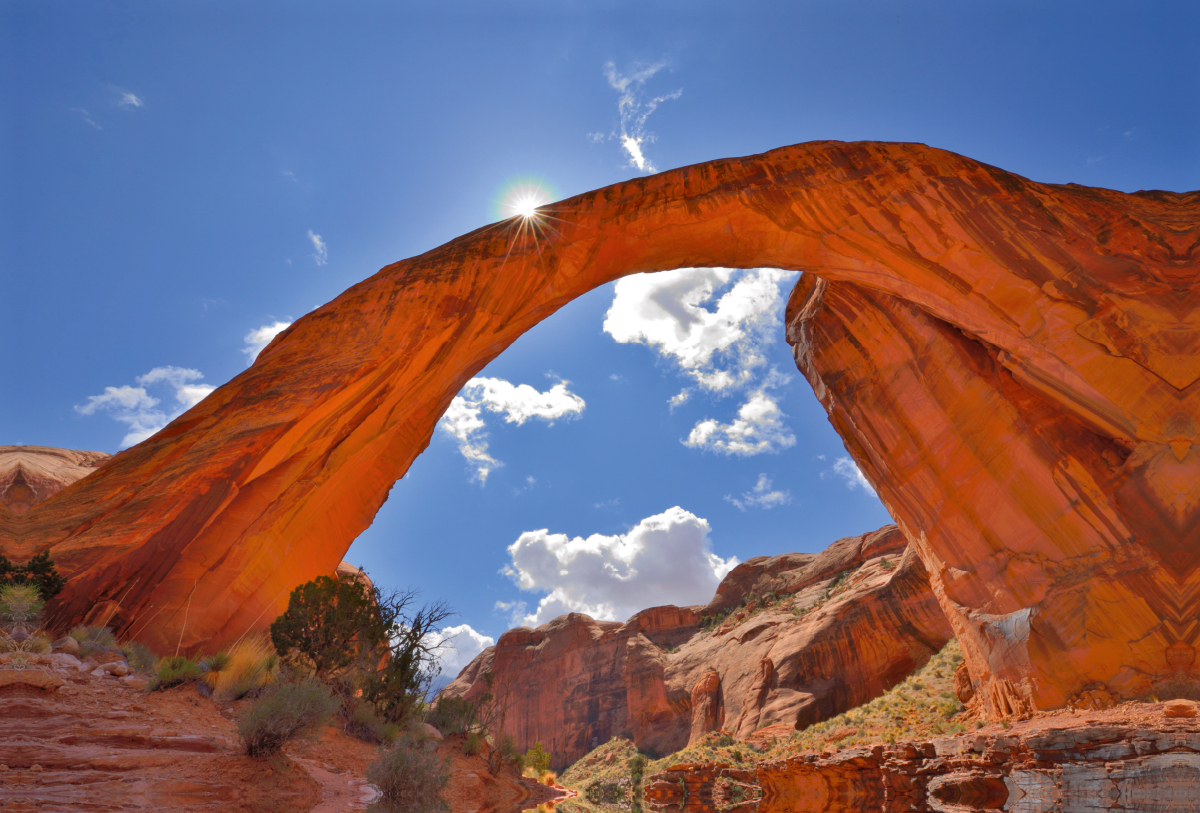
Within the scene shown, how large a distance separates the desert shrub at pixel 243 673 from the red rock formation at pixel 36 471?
8163mm

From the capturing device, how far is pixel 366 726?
954cm

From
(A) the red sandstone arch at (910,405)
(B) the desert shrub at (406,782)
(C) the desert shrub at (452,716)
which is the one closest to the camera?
(B) the desert shrub at (406,782)

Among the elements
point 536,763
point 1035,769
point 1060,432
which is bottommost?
point 536,763

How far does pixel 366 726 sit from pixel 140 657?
11.7ft

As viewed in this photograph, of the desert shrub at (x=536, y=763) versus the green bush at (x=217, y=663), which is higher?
the desert shrub at (x=536, y=763)

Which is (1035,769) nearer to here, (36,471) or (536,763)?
(536,763)

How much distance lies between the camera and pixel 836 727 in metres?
22.4

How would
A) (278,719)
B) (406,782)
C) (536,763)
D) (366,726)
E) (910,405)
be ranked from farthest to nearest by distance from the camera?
(536,763) → (910,405) → (366,726) → (406,782) → (278,719)

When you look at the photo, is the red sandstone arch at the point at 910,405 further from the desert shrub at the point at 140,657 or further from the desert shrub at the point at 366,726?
the desert shrub at the point at 366,726

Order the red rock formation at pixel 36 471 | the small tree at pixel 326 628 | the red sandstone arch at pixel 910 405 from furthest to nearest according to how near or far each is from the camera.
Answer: the red rock formation at pixel 36 471
the red sandstone arch at pixel 910 405
the small tree at pixel 326 628

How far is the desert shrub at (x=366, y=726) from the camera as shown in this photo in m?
9.38

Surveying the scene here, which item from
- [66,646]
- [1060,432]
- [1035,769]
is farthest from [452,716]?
[1060,432]

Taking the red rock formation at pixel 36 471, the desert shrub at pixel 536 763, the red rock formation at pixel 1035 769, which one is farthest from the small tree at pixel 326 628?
the desert shrub at pixel 536 763

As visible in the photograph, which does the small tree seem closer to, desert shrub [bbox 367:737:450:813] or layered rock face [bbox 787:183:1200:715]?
desert shrub [bbox 367:737:450:813]
